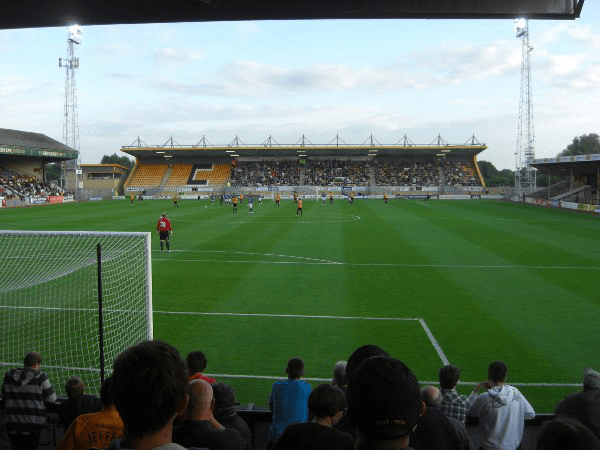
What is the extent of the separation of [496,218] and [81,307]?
33251mm

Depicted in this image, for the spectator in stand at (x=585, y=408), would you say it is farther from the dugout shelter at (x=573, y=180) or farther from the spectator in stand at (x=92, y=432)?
the dugout shelter at (x=573, y=180)

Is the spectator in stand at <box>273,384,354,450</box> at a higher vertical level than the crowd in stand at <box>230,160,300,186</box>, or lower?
lower

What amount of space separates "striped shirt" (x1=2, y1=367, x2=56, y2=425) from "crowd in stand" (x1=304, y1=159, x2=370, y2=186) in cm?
7908

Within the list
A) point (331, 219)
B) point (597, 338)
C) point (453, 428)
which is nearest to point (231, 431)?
point (453, 428)

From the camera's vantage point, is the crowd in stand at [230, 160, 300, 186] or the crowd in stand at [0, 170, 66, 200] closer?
the crowd in stand at [0, 170, 66, 200]

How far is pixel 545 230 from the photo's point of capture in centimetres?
3155

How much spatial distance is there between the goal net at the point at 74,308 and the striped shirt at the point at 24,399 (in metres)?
1.01

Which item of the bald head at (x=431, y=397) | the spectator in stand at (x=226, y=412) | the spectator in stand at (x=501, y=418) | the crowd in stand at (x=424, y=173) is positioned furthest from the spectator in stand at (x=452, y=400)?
the crowd in stand at (x=424, y=173)

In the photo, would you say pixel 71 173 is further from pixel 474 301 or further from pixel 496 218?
pixel 474 301

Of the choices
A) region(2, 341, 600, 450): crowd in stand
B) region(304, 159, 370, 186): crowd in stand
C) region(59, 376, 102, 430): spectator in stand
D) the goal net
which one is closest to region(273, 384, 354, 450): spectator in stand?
region(2, 341, 600, 450): crowd in stand

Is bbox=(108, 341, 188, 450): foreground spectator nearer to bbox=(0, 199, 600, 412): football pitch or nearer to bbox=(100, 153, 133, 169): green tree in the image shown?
bbox=(0, 199, 600, 412): football pitch

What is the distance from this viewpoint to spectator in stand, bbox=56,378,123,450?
3688 mm

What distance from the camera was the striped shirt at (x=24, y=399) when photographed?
5883mm

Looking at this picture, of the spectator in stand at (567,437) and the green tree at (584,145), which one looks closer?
the spectator in stand at (567,437)
